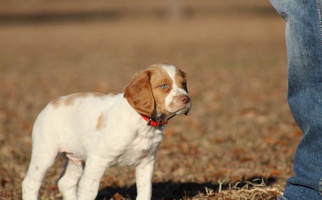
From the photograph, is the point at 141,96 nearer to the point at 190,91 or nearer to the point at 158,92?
the point at 158,92

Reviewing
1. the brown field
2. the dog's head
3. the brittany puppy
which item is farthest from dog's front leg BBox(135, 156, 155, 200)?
the brown field

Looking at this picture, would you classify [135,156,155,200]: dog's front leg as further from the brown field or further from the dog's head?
the brown field

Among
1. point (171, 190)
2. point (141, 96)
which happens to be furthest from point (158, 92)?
point (171, 190)

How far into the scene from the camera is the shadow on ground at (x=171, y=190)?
515cm

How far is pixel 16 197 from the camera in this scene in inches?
207

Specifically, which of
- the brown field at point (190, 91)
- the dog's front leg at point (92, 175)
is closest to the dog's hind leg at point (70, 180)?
the brown field at point (190, 91)

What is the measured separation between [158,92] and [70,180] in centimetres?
138

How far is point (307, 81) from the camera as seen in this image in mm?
3795

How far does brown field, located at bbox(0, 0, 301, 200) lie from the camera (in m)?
5.82

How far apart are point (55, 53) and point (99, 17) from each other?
830 inches

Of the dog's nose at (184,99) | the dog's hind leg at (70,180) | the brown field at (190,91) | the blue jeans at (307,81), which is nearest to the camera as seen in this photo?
the blue jeans at (307,81)

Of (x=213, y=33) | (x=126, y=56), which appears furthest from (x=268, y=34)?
(x=126, y=56)

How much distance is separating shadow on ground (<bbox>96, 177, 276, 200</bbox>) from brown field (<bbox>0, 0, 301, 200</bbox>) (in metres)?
0.01

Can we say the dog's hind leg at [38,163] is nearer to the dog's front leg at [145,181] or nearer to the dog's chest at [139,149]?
the dog's chest at [139,149]
